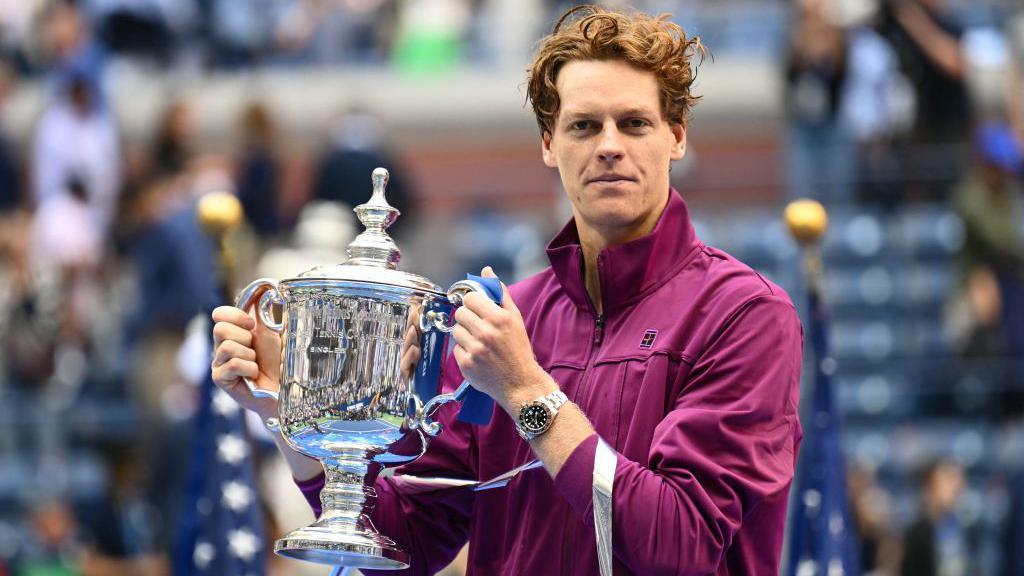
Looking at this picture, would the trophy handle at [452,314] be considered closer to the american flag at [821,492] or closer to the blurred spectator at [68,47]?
the american flag at [821,492]

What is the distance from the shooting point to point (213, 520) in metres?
4.46

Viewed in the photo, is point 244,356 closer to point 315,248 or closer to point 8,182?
point 315,248

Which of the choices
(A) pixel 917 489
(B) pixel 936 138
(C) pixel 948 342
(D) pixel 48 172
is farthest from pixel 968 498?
(D) pixel 48 172

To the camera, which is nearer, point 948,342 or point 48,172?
point 948,342

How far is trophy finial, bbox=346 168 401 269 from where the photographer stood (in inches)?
103

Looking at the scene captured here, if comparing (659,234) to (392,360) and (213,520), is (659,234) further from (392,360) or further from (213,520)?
(213,520)

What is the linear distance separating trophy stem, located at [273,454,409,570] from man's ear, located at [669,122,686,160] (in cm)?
67

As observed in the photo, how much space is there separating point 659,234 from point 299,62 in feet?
36.9

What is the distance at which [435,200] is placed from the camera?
1304 cm

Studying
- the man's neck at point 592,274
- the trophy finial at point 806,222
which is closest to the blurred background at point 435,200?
the trophy finial at point 806,222

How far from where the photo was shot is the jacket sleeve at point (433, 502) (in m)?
2.82

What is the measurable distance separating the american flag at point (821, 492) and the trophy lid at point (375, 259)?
69.6 inches

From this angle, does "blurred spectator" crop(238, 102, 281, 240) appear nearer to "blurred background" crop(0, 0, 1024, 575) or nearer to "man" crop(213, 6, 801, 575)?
"blurred background" crop(0, 0, 1024, 575)

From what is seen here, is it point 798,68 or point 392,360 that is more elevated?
point 798,68
